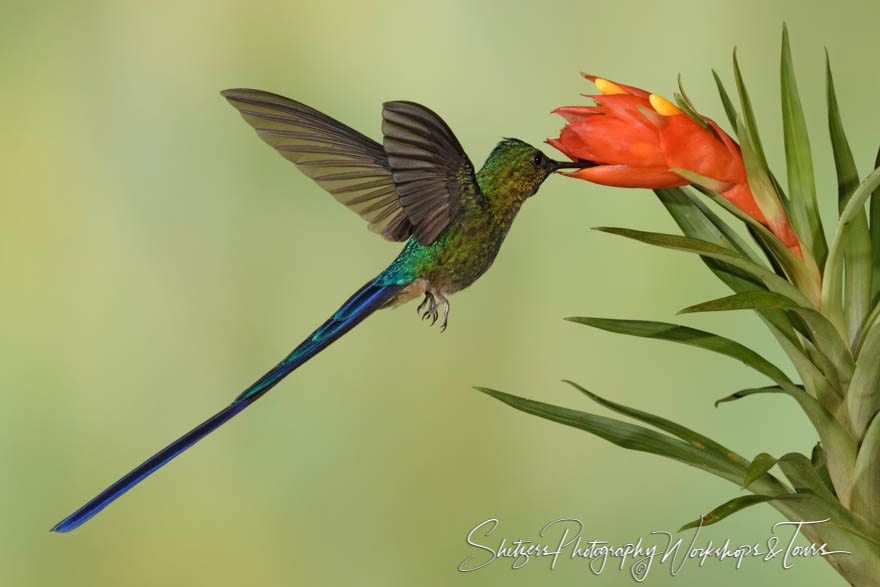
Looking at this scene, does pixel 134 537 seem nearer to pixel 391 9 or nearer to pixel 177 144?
pixel 177 144

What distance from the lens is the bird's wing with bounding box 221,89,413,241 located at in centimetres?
85

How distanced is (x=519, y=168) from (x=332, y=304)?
0.98 m

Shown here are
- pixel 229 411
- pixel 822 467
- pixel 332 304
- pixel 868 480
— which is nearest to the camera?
pixel 229 411

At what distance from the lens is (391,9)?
1.73 meters

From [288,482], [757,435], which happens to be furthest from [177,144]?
[757,435]

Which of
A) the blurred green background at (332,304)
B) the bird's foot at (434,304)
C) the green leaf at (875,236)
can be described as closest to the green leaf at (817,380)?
the green leaf at (875,236)

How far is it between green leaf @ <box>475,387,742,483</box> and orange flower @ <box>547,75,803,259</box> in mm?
237

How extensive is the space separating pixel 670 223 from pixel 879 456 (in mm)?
924

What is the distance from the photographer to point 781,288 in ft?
2.67

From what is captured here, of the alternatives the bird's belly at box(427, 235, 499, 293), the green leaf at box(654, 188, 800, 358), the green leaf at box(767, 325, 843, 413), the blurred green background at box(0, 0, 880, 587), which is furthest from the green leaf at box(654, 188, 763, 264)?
the blurred green background at box(0, 0, 880, 587)

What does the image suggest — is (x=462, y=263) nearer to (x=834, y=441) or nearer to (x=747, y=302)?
(x=747, y=302)

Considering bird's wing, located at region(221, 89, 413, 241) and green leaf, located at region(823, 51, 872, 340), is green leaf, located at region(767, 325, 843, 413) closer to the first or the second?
green leaf, located at region(823, 51, 872, 340)

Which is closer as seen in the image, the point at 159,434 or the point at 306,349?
the point at 306,349

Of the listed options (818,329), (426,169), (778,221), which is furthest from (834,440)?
(426,169)
